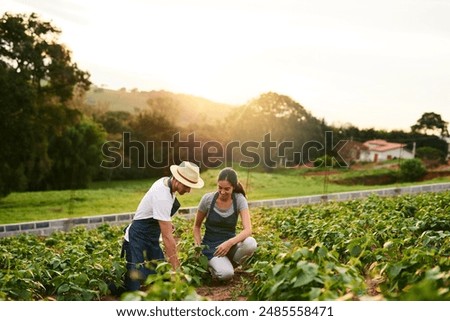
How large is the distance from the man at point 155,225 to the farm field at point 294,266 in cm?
13

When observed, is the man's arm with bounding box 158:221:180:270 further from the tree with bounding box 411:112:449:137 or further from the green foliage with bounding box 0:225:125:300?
the tree with bounding box 411:112:449:137

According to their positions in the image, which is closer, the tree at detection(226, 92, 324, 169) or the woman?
the woman

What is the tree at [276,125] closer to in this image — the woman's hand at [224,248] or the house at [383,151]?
A: the house at [383,151]

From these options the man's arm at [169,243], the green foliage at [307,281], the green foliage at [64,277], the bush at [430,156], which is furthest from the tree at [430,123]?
the green foliage at [307,281]

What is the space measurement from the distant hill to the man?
3.12m

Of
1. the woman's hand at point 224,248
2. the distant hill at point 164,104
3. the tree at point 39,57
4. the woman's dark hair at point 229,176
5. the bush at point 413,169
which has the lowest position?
the woman's hand at point 224,248

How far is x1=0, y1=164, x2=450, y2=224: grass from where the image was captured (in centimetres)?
753

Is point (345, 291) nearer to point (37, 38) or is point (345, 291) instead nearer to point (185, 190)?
point (185, 190)

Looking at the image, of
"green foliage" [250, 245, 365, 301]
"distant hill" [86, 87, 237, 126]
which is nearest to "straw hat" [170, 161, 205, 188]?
"green foliage" [250, 245, 365, 301]

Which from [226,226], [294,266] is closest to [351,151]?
[226,226]

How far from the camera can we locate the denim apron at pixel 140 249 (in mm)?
4043

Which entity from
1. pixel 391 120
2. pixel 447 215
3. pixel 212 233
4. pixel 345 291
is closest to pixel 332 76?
pixel 391 120

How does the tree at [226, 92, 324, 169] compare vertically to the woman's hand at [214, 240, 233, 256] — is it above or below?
above

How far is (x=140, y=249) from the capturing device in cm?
411
